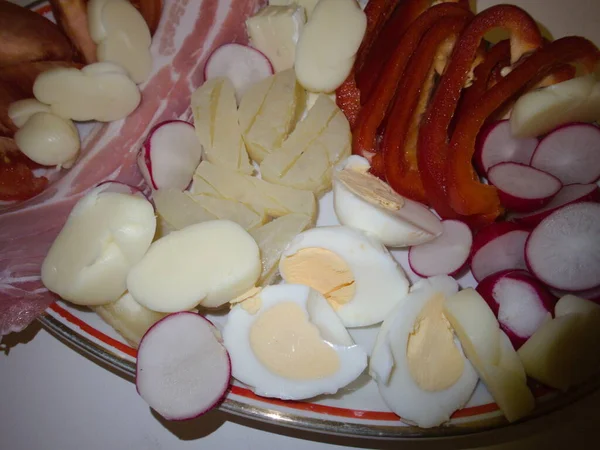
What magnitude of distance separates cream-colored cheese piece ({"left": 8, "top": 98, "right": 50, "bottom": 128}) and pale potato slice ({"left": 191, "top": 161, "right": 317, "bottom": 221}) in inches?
24.1

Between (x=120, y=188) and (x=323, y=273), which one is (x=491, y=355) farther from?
(x=120, y=188)

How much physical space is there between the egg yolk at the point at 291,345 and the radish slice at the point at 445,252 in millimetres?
413

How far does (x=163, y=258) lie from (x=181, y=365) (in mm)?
303

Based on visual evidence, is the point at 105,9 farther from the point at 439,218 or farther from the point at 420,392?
the point at 420,392

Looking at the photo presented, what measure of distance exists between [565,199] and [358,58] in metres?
0.82

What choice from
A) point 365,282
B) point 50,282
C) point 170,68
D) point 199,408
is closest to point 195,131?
point 170,68

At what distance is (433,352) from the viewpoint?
1384 millimetres

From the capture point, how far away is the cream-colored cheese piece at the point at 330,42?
1660 millimetres

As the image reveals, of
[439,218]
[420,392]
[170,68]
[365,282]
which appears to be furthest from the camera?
[170,68]

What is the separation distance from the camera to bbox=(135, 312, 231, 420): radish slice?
4.53ft

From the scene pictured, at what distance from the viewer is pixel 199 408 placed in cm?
138

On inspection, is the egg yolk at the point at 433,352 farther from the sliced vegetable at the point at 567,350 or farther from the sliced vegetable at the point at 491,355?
the sliced vegetable at the point at 567,350

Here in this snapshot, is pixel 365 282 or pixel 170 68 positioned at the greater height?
pixel 170 68

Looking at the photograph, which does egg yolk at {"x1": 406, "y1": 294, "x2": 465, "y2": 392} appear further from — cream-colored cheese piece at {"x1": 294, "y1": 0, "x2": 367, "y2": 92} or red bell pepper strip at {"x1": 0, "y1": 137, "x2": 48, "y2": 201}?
red bell pepper strip at {"x1": 0, "y1": 137, "x2": 48, "y2": 201}
